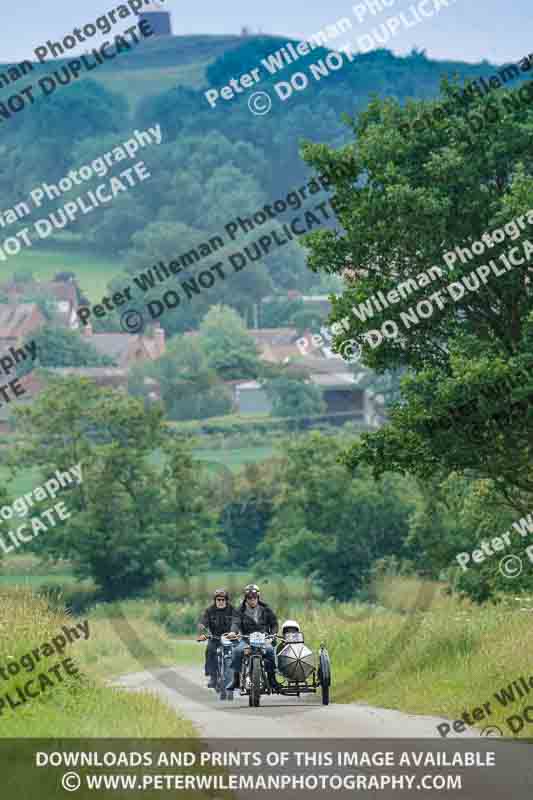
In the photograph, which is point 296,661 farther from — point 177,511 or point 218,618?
point 177,511

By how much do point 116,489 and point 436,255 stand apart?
7298 centimetres

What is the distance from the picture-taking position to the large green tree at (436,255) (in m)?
24.1

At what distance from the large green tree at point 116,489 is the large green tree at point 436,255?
63734 millimetres

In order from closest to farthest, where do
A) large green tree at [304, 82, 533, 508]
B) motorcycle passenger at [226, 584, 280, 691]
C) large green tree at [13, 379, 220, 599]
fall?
1. motorcycle passenger at [226, 584, 280, 691]
2. large green tree at [304, 82, 533, 508]
3. large green tree at [13, 379, 220, 599]

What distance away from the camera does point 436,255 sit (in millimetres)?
24828

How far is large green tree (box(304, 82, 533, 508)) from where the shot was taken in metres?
24.1

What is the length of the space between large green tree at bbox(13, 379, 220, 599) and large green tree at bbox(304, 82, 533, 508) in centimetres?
6373

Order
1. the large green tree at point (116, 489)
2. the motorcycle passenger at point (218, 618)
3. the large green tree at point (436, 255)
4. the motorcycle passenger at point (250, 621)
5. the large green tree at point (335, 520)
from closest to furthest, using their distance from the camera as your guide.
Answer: the motorcycle passenger at point (250, 621), the motorcycle passenger at point (218, 618), the large green tree at point (436, 255), the large green tree at point (335, 520), the large green tree at point (116, 489)

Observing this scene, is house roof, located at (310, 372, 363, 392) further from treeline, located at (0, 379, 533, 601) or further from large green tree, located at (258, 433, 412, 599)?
large green tree, located at (258, 433, 412, 599)

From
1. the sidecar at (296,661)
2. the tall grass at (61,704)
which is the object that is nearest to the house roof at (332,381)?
the tall grass at (61,704)

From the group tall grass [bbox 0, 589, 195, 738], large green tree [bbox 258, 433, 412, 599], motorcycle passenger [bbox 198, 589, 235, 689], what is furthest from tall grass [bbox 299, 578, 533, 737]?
large green tree [bbox 258, 433, 412, 599]

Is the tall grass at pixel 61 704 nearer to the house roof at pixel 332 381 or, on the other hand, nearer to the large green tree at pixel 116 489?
the large green tree at pixel 116 489

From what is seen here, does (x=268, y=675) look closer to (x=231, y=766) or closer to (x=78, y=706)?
(x=78, y=706)

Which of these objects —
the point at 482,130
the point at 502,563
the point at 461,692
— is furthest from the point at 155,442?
the point at 461,692
